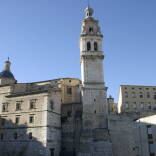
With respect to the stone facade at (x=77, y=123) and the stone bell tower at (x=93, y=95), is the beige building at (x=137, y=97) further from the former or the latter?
the stone bell tower at (x=93, y=95)

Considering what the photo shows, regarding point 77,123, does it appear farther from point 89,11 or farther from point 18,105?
point 89,11

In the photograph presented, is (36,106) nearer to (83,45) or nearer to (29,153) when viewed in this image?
(29,153)

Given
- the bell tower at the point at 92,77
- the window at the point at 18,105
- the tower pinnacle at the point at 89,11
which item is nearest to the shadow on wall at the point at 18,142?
the window at the point at 18,105

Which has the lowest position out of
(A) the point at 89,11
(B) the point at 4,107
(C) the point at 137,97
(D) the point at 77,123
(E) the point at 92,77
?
(D) the point at 77,123

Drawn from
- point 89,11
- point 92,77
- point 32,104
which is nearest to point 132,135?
point 92,77

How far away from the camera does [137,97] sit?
216ft

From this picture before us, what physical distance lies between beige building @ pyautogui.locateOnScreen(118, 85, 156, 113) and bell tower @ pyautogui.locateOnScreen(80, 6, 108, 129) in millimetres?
21847

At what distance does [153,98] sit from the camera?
218ft

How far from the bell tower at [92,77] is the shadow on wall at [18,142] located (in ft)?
28.5

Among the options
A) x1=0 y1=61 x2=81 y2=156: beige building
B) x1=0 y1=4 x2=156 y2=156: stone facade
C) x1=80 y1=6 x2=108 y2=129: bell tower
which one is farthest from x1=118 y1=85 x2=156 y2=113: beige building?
x1=0 y1=61 x2=81 y2=156: beige building

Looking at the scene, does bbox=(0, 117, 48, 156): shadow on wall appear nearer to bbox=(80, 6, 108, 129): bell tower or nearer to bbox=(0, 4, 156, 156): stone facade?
bbox=(0, 4, 156, 156): stone facade

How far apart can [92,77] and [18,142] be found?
16.8 m

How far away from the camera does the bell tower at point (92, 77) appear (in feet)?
141

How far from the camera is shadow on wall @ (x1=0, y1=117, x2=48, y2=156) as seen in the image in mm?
39150
